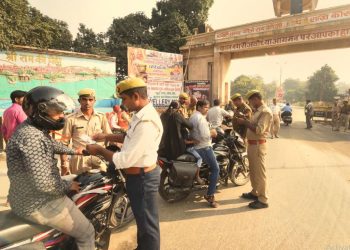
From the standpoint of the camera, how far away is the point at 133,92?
7.55ft

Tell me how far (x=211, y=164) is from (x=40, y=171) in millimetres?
3154

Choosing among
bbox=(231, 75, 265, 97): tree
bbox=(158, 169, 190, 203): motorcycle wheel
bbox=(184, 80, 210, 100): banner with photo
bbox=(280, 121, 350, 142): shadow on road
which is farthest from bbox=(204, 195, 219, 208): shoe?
bbox=(231, 75, 265, 97): tree

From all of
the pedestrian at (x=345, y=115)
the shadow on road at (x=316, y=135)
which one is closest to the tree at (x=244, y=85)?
the pedestrian at (x=345, y=115)

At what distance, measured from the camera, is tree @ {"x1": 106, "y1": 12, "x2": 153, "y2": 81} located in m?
22.1

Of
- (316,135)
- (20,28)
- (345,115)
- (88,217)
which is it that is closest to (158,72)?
(20,28)

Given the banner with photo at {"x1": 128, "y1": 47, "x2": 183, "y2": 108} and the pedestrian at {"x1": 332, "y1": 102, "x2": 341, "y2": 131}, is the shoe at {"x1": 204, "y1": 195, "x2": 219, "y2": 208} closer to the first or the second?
the banner with photo at {"x1": 128, "y1": 47, "x2": 183, "y2": 108}

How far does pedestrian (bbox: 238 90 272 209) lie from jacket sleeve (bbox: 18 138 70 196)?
3.23 meters

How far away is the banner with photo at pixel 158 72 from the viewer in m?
13.3

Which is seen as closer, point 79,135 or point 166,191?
point 79,135

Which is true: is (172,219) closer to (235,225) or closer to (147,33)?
(235,225)

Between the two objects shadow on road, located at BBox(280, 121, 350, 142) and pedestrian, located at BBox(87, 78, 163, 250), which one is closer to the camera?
pedestrian, located at BBox(87, 78, 163, 250)

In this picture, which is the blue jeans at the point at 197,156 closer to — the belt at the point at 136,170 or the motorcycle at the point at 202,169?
the motorcycle at the point at 202,169

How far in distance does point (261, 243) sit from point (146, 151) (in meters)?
2.12

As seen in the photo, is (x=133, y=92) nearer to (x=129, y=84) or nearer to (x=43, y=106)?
(x=129, y=84)
